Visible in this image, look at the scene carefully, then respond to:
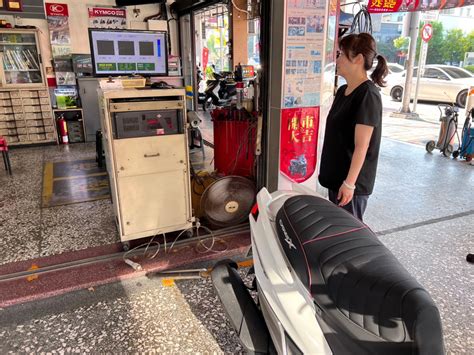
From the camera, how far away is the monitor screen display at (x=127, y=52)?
2.79 meters

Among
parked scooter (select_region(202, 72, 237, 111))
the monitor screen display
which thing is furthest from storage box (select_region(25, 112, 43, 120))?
parked scooter (select_region(202, 72, 237, 111))

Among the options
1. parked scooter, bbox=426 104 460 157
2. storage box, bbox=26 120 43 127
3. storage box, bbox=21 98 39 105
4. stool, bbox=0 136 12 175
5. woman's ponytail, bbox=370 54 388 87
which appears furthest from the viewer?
storage box, bbox=26 120 43 127

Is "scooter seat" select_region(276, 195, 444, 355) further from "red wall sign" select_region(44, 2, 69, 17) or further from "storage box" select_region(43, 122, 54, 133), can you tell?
"red wall sign" select_region(44, 2, 69, 17)

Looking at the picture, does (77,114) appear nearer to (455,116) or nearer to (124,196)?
(124,196)

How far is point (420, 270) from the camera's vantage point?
105 inches

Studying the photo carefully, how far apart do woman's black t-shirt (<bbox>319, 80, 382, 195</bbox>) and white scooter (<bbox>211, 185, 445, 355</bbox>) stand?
482mm

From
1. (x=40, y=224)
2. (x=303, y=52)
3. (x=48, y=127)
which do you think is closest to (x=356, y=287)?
(x=303, y=52)

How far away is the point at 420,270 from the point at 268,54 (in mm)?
1967

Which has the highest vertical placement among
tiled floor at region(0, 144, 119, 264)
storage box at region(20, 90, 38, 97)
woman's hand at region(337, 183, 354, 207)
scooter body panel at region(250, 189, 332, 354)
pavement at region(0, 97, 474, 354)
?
storage box at region(20, 90, 38, 97)

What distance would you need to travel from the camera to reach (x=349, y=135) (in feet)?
6.53

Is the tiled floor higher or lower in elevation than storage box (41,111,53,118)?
lower

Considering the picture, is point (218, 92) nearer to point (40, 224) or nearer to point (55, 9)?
point (55, 9)

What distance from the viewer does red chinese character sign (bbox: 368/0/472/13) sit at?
540cm

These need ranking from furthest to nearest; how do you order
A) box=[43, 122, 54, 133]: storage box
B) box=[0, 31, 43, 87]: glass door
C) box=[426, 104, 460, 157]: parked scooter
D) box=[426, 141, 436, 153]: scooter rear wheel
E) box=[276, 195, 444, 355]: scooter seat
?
box=[43, 122, 54, 133]: storage box < box=[0, 31, 43, 87]: glass door < box=[426, 141, 436, 153]: scooter rear wheel < box=[426, 104, 460, 157]: parked scooter < box=[276, 195, 444, 355]: scooter seat
